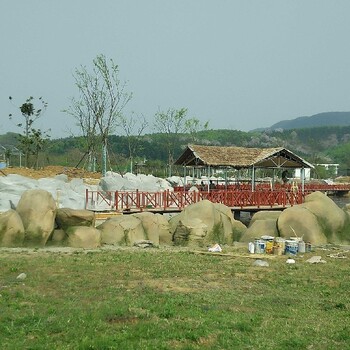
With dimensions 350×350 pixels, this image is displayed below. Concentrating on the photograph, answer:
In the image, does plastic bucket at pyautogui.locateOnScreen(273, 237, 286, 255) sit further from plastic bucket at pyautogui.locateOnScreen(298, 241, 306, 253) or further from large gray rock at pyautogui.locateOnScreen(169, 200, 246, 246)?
large gray rock at pyautogui.locateOnScreen(169, 200, 246, 246)

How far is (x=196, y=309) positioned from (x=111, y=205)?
1976 cm

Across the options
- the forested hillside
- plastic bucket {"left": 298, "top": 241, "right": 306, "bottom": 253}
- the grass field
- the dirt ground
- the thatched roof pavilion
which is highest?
the forested hillside

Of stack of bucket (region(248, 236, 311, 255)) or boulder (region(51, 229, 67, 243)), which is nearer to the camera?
stack of bucket (region(248, 236, 311, 255))

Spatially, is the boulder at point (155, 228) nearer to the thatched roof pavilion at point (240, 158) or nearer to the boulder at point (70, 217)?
the boulder at point (70, 217)

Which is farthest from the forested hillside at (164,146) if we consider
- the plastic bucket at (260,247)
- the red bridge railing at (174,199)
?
the plastic bucket at (260,247)

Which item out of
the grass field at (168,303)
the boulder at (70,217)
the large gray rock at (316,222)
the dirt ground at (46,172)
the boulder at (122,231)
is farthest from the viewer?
the dirt ground at (46,172)

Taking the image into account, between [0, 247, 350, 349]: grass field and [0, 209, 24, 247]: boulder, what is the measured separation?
204 cm

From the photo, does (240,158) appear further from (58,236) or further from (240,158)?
(58,236)

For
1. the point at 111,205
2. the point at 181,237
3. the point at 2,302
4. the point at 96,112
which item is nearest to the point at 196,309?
the point at 2,302

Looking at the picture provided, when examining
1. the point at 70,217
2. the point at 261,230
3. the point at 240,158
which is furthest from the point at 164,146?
the point at 70,217

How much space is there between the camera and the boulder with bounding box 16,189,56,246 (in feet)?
62.7

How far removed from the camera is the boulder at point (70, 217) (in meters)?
19.9

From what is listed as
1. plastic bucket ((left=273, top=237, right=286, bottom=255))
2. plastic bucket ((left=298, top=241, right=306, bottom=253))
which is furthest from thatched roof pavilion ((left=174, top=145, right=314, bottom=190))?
plastic bucket ((left=273, top=237, right=286, bottom=255))

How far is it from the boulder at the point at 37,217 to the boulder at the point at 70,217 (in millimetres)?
317
